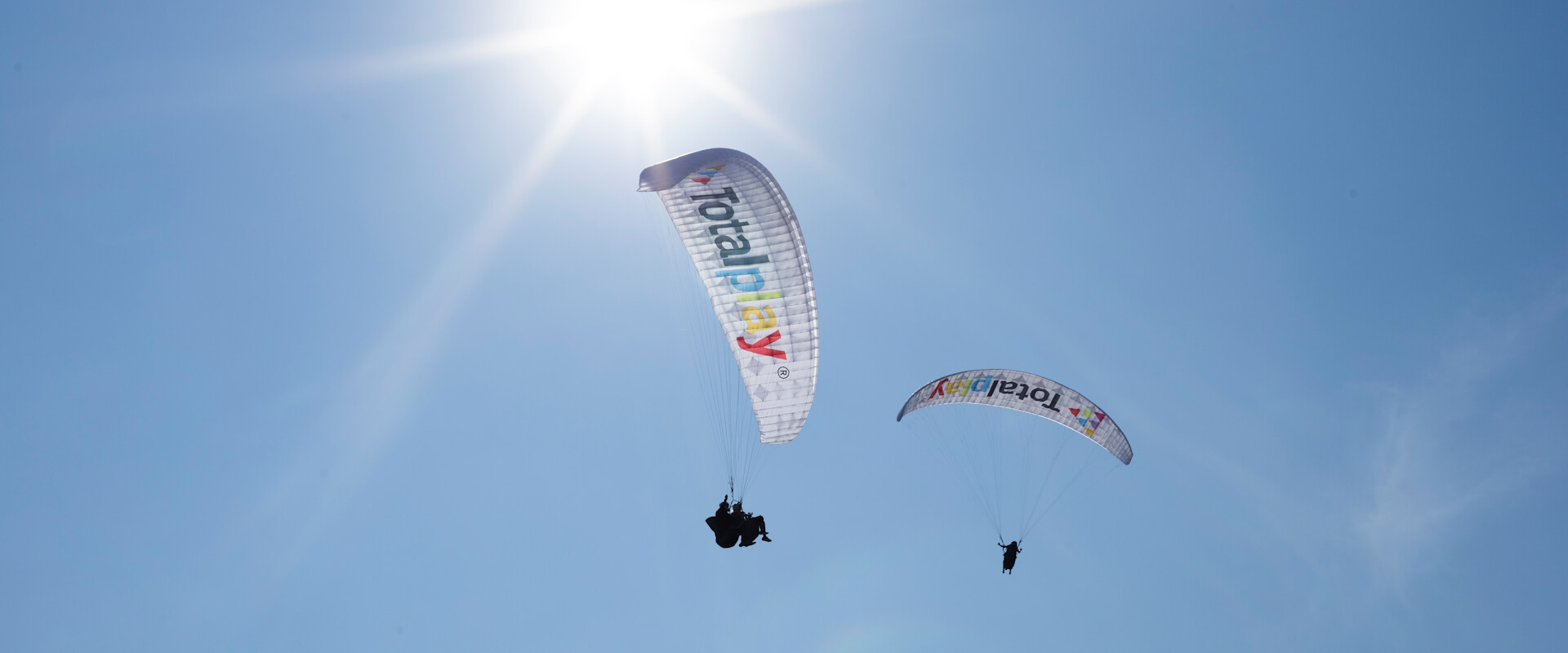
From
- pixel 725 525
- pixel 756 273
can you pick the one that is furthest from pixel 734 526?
pixel 756 273

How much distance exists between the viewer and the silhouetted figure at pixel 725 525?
2752 cm

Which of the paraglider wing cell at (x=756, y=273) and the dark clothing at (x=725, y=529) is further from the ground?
the paraglider wing cell at (x=756, y=273)

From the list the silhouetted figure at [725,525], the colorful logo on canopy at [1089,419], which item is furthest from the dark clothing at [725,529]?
the colorful logo on canopy at [1089,419]

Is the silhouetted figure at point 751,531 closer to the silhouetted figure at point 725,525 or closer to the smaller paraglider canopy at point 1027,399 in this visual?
the silhouetted figure at point 725,525

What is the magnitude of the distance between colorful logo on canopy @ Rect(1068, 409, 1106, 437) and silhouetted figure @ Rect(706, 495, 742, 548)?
11054mm

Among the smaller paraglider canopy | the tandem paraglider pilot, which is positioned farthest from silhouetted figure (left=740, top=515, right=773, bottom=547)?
the smaller paraglider canopy

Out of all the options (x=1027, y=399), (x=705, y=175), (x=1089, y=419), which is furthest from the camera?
(x=1027, y=399)

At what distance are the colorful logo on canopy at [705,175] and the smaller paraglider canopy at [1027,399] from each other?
10.4 m

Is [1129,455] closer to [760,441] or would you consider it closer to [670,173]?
[760,441]

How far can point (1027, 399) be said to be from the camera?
34.3m

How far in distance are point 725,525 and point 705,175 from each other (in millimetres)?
7968

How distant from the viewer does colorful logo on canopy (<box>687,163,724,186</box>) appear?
87.3 feet

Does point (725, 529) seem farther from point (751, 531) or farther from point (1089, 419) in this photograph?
point (1089, 419)

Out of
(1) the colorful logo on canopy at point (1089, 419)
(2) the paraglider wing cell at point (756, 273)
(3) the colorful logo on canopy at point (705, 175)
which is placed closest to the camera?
(3) the colorful logo on canopy at point (705, 175)
